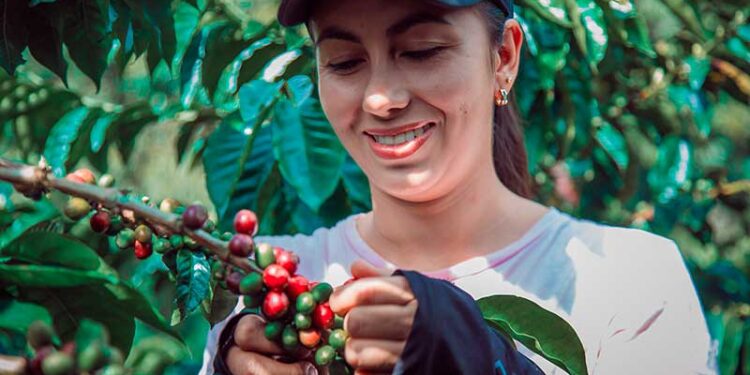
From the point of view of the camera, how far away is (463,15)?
1.29m

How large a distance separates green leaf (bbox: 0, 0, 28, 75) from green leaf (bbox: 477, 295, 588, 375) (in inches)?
24.3

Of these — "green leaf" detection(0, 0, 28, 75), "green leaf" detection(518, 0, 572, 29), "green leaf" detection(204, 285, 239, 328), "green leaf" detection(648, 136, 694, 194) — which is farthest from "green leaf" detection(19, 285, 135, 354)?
"green leaf" detection(648, 136, 694, 194)

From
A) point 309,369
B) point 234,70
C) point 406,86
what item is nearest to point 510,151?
point 406,86

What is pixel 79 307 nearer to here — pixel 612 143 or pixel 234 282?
pixel 234 282

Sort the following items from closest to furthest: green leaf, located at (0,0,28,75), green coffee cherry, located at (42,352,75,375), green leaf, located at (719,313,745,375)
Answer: green coffee cherry, located at (42,352,75,375), green leaf, located at (0,0,28,75), green leaf, located at (719,313,745,375)

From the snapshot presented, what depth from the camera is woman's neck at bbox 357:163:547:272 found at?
1.44 meters

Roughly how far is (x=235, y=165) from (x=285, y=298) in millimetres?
1073

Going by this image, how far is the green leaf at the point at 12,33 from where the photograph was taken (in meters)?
1.18

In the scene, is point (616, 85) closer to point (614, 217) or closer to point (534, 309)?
point (614, 217)

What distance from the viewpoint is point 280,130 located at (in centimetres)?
181

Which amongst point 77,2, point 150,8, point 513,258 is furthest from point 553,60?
point 77,2

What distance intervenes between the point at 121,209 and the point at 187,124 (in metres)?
1.49

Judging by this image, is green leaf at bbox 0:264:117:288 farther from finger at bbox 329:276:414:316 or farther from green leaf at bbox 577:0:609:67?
green leaf at bbox 577:0:609:67

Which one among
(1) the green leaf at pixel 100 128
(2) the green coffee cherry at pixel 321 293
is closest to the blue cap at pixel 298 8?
(2) the green coffee cherry at pixel 321 293
